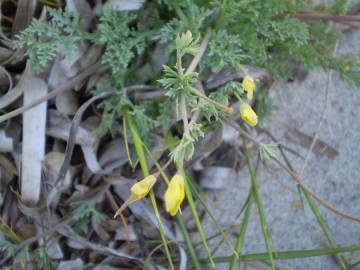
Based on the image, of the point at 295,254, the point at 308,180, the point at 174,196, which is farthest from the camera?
the point at 308,180

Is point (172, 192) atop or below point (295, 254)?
atop

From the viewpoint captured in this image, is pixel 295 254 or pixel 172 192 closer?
pixel 172 192

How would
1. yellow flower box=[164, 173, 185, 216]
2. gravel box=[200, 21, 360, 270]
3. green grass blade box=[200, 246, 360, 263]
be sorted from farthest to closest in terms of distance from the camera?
gravel box=[200, 21, 360, 270]
green grass blade box=[200, 246, 360, 263]
yellow flower box=[164, 173, 185, 216]

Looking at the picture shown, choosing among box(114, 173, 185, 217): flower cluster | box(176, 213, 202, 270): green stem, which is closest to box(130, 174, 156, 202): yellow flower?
box(114, 173, 185, 217): flower cluster

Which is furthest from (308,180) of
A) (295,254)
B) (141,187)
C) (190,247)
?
(141,187)

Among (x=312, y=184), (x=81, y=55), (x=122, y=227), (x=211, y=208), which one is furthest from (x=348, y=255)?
(x=81, y=55)

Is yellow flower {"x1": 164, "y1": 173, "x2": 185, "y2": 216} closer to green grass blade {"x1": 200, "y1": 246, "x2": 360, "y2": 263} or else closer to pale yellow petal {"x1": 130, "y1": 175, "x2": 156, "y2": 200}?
pale yellow petal {"x1": 130, "y1": 175, "x2": 156, "y2": 200}

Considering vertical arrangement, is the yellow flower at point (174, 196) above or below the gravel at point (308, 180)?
above

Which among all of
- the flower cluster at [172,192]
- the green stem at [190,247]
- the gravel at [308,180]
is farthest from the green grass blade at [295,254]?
the flower cluster at [172,192]

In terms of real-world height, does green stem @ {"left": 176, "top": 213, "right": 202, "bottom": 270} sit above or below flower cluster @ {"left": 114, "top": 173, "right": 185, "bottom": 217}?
below

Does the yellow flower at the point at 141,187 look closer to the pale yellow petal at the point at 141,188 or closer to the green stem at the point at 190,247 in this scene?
the pale yellow petal at the point at 141,188

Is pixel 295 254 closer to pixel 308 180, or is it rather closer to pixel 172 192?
pixel 308 180

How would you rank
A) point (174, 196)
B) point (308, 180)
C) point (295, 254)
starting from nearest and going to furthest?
point (174, 196) → point (295, 254) → point (308, 180)
